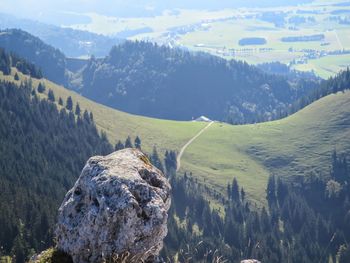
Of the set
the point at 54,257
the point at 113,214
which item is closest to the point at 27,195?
the point at 54,257

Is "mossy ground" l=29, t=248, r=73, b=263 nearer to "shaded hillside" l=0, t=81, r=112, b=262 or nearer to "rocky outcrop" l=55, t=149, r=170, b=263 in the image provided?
"rocky outcrop" l=55, t=149, r=170, b=263

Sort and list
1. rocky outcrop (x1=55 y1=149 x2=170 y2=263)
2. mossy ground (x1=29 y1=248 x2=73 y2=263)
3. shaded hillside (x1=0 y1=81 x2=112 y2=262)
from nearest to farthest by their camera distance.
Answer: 1. rocky outcrop (x1=55 y1=149 x2=170 y2=263)
2. mossy ground (x1=29 y1=248 x2=73 y2=263)
3. shaded hillside (x1=0 y1=81 x2=112 y2=262)

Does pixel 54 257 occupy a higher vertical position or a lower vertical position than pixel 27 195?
higher

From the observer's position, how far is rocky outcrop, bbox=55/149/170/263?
1897 cm

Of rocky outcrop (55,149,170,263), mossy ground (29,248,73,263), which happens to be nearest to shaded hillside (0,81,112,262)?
mossy ground (29,248,73,263)

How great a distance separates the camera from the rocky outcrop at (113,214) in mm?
18969

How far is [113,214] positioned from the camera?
1894 centimetres

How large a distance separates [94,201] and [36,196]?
12170 cm

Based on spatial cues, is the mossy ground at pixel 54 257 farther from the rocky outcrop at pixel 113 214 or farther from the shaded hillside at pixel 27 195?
the shaded hillside at pixel 27 195

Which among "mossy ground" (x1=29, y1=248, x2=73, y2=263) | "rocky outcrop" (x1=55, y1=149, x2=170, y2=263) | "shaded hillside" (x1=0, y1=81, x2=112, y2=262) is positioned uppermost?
"rocky outcrop" (x1=55, y1=149, x2=170, y2=263)

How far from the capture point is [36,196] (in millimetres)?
136125

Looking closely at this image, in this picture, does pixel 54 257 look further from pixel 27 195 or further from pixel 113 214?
pixel 27 195

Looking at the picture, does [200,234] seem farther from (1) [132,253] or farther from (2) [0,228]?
(1) [132,253]

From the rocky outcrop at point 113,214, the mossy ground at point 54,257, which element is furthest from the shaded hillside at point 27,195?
the rocky outcrop at point 113,214
